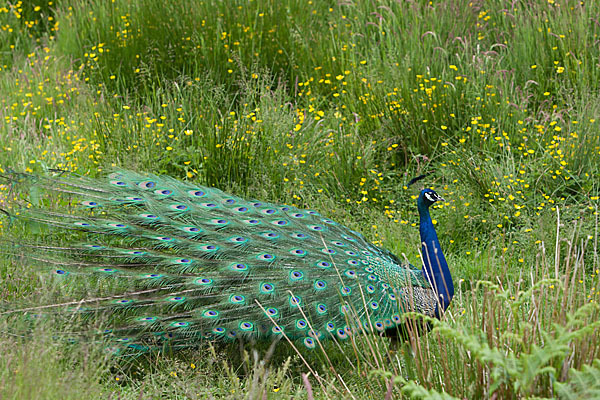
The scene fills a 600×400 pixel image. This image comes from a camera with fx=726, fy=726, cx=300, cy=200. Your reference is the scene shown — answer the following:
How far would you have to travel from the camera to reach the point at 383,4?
23.6 ft

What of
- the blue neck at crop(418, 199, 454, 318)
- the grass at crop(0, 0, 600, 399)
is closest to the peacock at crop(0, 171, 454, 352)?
the blue neck at crop(418, 199, 454, 318)

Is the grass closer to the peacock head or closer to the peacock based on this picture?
the peacock

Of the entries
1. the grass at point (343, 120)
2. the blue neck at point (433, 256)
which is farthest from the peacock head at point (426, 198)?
the grass at point (343, 120)

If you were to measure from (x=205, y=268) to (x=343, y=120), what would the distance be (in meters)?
2.62

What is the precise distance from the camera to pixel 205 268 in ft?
12.1

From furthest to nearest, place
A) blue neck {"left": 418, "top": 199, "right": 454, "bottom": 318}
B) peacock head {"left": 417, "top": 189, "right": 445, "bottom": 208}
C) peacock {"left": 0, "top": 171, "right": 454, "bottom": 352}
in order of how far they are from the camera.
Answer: peacock head {"left": 417, "top": 189, "right": 445, "bottom": 208}
blue neck {"left": 418, "top": 199, "right": 454, "bottom": 318}
peacock {"left": 0, "top": 171, "right": 454, "bottom": 352}

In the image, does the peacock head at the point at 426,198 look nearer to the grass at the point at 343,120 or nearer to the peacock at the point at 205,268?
the peacock at the point at 205,268

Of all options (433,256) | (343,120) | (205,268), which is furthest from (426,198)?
(343,120)

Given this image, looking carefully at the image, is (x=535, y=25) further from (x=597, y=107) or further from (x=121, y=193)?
(x=121, y=193)

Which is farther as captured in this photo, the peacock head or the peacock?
the peacock head

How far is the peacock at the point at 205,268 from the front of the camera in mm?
3541

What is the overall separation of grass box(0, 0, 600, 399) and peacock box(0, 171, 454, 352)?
203 millimetres

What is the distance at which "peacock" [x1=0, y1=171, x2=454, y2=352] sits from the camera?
3541 mm

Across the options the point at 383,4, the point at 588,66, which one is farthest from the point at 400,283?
the point at 383,4
